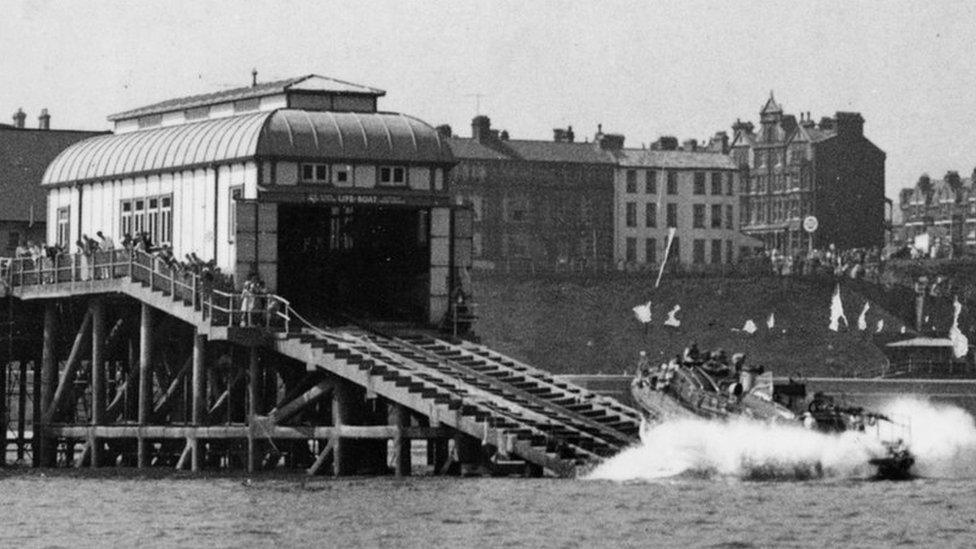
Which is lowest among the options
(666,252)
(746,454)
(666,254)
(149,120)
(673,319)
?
(746,454)

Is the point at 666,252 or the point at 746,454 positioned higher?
the point at 666,252

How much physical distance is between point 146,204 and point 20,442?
9199 millimetres

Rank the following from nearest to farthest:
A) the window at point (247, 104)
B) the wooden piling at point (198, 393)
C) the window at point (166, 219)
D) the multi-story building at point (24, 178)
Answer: the wooden piling at point (198, 393)
the window at point (247, 104)
the window at point (166, 219)
the multi-story building at point (24, 178)

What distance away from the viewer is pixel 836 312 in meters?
161

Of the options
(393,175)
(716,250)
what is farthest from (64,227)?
(716,250)

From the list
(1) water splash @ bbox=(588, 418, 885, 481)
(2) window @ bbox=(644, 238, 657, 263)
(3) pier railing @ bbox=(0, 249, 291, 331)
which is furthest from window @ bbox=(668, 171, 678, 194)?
(1) water splash @ bbox=(588, 418, 885, 481)

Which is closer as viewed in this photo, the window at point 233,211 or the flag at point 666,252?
the window at point 233,211

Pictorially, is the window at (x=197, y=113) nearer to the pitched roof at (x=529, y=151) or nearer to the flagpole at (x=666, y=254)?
the flagpole at (x=666, y=254)

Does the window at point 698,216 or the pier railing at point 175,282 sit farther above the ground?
the window at point 698,216

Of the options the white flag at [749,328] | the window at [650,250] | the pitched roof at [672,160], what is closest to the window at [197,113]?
the white flag at [749,328]

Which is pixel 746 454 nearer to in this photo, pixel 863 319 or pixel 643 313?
pixel 643 313

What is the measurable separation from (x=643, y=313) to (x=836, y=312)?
10.8m

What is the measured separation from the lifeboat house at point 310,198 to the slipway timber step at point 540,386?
364cm

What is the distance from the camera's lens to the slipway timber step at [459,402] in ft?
242
